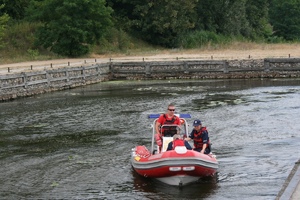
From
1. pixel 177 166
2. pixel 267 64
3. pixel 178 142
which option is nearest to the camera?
pixel 177 166

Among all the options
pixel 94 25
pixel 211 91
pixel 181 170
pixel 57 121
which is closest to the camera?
pixel 181 170

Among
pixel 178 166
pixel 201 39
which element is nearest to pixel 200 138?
pixel 178 166

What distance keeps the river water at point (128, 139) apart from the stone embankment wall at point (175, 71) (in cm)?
316

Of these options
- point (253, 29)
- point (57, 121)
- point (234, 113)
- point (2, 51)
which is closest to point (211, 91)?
point (234, 113)

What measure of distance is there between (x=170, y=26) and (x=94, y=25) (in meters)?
16.2

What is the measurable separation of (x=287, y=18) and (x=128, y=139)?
80.4 m

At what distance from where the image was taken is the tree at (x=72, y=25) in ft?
192

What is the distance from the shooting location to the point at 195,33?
78.1m

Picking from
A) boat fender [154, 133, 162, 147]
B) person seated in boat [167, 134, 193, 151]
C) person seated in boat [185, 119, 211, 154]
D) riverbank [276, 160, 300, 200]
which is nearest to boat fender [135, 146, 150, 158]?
boat fender [154, 133, 162, 147]

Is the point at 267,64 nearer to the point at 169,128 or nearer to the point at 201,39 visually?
the point at 201,39

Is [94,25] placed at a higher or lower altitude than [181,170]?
higher

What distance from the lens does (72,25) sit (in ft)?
194

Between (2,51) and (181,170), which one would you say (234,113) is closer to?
(181,170)

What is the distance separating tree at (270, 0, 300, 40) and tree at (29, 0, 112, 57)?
155 ft
